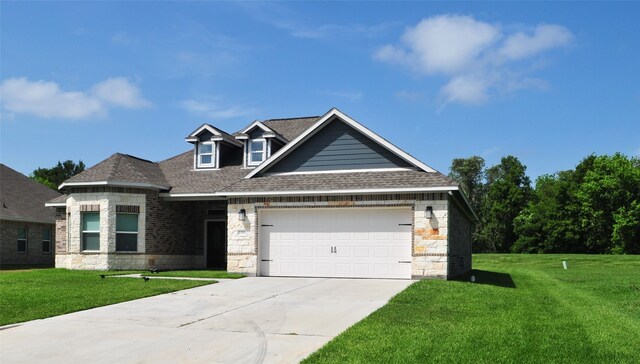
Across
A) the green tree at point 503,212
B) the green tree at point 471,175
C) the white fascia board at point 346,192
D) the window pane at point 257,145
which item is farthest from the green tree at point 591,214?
the white fascia board at point 346,192

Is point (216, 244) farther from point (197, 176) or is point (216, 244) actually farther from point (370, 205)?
point (370, 205)

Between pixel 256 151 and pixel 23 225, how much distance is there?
1405 centimetres

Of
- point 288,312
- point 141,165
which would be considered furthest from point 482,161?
point 288,312

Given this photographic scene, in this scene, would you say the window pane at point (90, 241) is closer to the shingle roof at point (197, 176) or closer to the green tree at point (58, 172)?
the shingle roof at point (197, 176)

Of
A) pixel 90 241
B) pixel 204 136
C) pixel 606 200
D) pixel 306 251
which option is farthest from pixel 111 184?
pixel 606 200

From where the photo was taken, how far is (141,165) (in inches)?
981

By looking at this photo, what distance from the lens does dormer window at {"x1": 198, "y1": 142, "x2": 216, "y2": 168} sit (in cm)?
2562

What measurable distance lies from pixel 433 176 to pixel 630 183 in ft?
165

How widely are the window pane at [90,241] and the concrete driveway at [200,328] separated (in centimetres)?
926

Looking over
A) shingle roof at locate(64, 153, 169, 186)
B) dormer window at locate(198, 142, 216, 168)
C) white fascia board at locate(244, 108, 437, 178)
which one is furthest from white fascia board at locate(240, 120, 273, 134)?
white fascia board at locate(244, 108, 437, 178)

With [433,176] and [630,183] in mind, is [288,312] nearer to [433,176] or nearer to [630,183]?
[433,176]

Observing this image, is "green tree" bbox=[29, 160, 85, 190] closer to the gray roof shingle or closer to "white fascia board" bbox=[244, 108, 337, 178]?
the gray roof shingle

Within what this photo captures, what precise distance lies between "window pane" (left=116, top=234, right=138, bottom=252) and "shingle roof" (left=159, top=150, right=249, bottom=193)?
2.44 meters

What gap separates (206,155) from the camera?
84.6 ft
